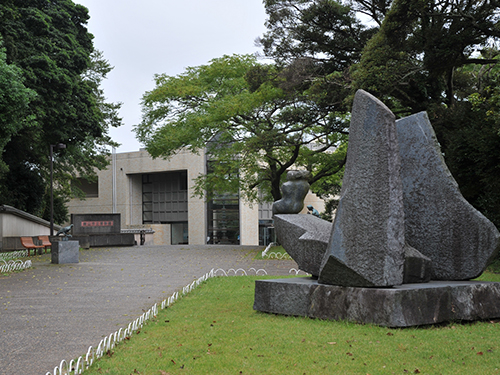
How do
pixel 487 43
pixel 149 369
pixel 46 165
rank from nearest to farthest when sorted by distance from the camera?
pixel 149 369
pixel 487 43
pixel 46 165

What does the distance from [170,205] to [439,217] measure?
4267cm

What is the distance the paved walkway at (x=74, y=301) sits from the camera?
5898mm

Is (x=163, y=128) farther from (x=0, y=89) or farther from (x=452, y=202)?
(x=452, y=202)

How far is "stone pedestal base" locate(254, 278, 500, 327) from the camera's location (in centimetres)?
642

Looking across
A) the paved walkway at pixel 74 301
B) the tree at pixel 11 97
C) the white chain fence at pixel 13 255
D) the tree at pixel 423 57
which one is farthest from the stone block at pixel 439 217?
the white chain fence at pixel 13 255

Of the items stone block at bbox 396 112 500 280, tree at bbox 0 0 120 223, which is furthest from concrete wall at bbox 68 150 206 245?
stone block at bbox 396 112 500 280

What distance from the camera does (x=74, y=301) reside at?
9.83m

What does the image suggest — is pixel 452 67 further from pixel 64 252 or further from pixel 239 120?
pixel 64 252

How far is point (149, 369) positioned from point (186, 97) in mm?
20436

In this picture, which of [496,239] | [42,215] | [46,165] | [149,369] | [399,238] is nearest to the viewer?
[149,369]

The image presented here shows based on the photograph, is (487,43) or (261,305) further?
(487,43)

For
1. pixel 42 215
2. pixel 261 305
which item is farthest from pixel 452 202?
pixel 42 215

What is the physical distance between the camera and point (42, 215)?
109 ft

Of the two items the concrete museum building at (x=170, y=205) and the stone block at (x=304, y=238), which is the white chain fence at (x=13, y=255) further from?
the concrete museum building at (x=170, y=205)
